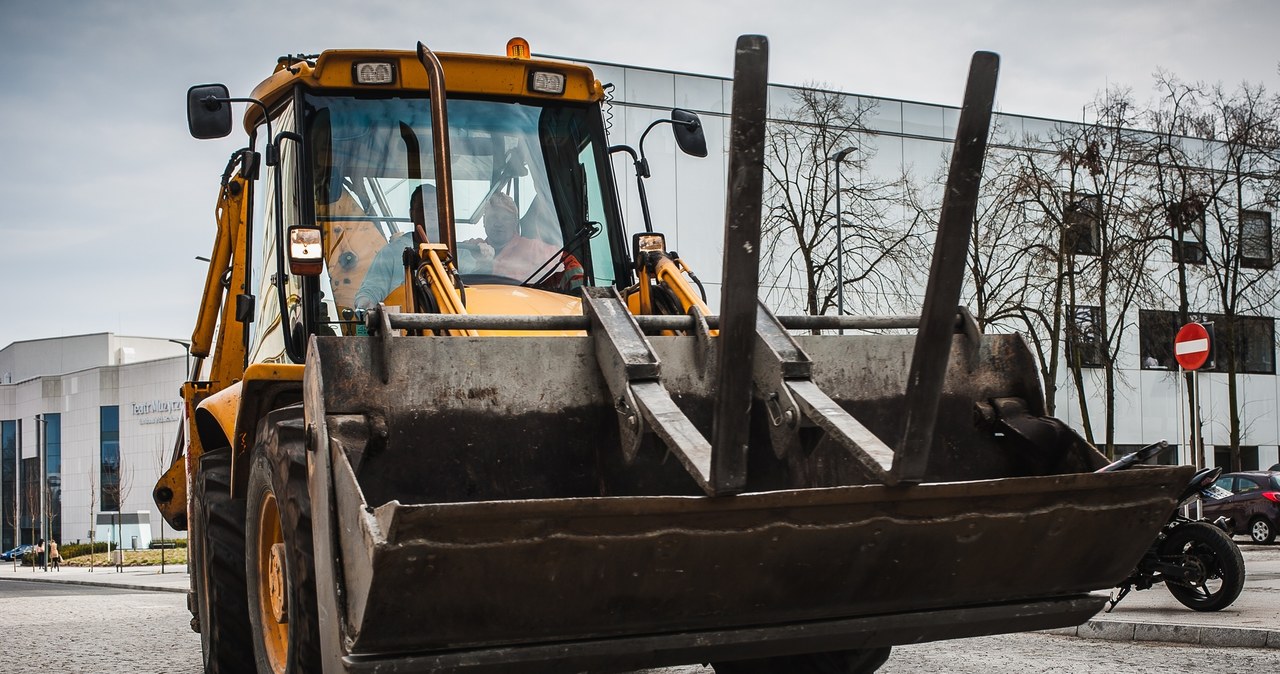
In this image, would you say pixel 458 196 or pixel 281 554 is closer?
pixel 281 554

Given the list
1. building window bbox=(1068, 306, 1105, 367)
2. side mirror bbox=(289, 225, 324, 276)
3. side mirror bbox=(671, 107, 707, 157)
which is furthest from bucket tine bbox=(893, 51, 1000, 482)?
building window bbox=(1068, 306, 1105, 367)

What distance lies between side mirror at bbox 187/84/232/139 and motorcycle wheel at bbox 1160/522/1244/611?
7.29m

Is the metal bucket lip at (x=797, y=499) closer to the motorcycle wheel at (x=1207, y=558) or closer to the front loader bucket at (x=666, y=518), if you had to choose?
the front loader bucket at (x=666, y=518)

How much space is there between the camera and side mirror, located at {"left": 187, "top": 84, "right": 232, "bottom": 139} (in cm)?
614

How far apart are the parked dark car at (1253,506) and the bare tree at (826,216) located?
774cm

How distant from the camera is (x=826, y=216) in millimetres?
28078

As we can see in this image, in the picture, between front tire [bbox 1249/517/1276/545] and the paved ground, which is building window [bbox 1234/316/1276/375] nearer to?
front tire [bbox 1249/517/1276/545]

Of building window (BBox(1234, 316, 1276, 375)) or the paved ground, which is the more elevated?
building window (BBox(1234, 316, 1276, 375))

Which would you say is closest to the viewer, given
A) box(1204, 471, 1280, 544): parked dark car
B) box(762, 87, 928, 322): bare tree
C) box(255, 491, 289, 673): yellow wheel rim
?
box(255, 491, 289, 673): yellow wheel rim

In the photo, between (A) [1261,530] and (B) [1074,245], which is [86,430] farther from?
(A) [1261,530]

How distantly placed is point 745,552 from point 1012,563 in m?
0.97

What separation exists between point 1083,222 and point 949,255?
2588 centimetres

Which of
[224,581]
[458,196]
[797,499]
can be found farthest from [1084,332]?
[797,499]

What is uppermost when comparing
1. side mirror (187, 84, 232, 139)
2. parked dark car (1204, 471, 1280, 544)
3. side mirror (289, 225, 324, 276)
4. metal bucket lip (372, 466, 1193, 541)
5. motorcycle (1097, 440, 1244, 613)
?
side mirror (187, 84, 232, 139)
